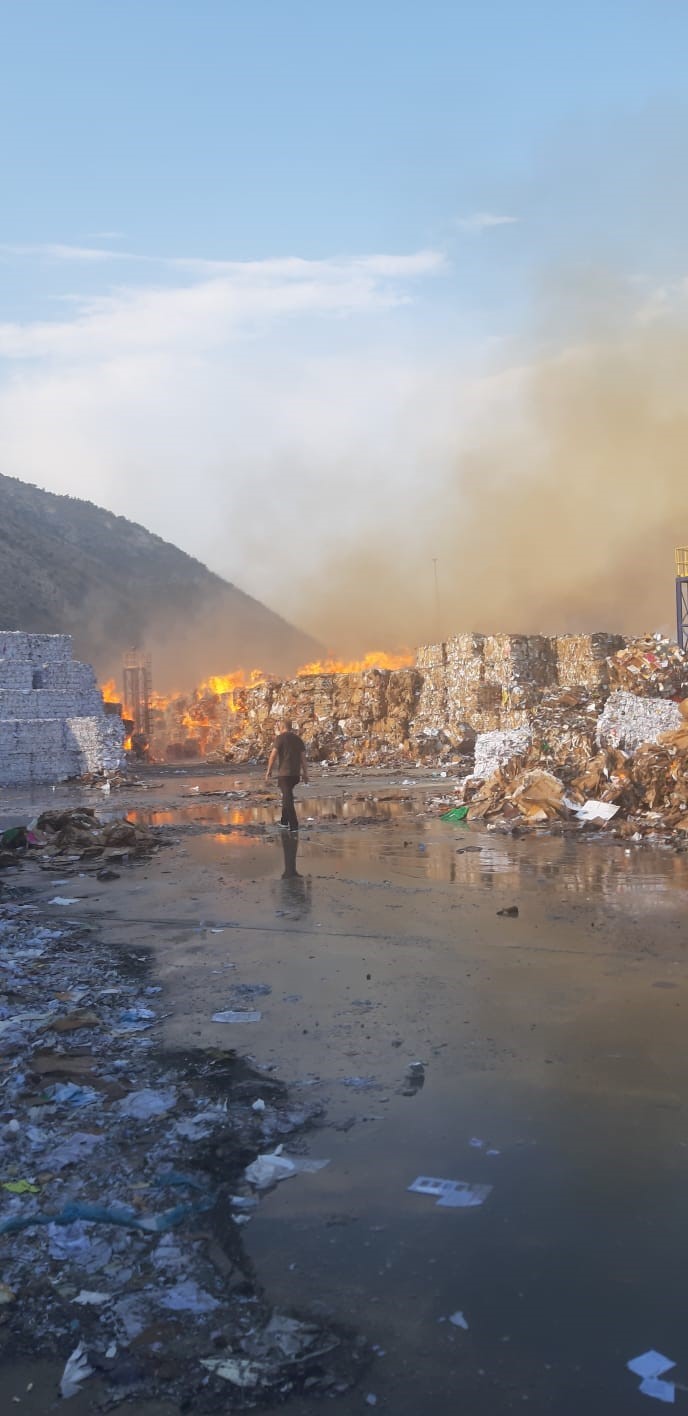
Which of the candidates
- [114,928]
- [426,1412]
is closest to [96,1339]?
[426,1412]

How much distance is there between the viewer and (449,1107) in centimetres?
369

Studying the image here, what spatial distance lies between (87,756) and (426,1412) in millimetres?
23836

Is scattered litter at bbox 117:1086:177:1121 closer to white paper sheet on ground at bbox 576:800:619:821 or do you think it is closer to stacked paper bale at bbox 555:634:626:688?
white paper sheet on ground at bbox 576:800:619:821

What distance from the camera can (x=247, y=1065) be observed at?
417 centimetres

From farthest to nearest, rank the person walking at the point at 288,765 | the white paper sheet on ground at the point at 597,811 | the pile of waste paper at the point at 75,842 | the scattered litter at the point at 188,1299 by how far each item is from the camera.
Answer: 1. the person walking at the point at 288,765
2. the white paper sheet on ground at the point at 597,811
3. the pile of waste paper at the point at 75,842
4. the scattered litter at the point at 188,1299

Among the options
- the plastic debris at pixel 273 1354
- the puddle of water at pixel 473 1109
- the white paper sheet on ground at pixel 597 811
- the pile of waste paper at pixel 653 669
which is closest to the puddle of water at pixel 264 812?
the white paper sheet on ground at pixel 597 811

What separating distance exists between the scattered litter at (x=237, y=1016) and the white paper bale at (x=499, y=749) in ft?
32.8

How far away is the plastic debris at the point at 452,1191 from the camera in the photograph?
9.76 feet

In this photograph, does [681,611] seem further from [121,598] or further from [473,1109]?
[121,598]

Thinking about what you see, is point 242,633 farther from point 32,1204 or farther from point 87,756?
point 32,1204

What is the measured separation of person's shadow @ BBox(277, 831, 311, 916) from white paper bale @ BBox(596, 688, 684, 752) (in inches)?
231

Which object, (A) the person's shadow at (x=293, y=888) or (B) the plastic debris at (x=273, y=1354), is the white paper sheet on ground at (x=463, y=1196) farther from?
(A) the person's shadow at (x=293, y=888)

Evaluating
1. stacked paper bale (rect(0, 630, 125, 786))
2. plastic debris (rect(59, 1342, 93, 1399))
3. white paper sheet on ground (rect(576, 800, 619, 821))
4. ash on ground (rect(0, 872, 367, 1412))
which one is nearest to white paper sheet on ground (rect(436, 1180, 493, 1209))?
ash on ground (rect(0, 872, 367, 1412))

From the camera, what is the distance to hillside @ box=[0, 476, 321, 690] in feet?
198
